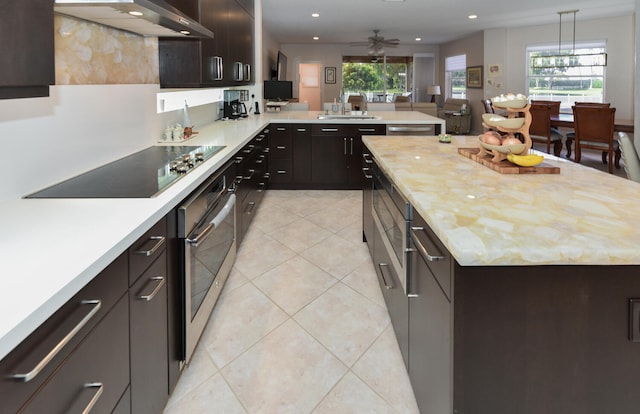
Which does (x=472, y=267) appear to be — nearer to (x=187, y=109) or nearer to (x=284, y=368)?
(x=284, y=368)

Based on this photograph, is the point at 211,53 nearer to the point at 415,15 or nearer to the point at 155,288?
the point at 155,288

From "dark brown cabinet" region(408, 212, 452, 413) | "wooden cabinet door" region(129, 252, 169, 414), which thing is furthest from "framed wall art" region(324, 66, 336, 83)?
"wooden cabinet door" region(129, 252, 169, 414)

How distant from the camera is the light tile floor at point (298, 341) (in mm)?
1752

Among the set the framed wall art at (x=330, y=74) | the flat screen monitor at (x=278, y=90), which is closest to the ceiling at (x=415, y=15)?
the flat screen monitor at (x=278, y=90)

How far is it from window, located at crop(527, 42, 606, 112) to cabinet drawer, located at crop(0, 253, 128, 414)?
994 centimetres

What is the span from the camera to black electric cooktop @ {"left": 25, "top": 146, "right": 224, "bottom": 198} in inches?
63.6

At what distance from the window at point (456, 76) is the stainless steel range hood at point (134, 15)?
10744 millimetres

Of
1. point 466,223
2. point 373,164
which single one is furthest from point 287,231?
point 466,223

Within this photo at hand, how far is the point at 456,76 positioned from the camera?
12711 millimetres

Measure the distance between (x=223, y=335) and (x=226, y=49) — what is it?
2.61 metres

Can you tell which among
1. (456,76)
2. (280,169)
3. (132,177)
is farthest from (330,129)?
(456,76)

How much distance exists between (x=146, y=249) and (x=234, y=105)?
432cm

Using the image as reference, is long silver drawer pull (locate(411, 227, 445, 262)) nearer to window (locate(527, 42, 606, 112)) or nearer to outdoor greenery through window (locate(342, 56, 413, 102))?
window (locate(527, 42, 606, 112))

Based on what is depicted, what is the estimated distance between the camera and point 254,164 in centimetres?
412
